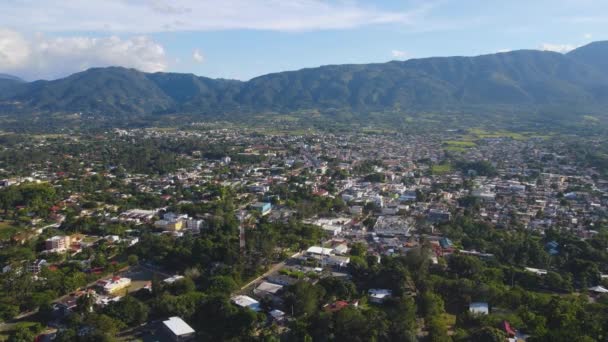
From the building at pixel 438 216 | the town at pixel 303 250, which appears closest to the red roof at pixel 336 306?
the town at pixel 303 250

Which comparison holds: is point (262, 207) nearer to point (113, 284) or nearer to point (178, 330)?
point (113, 284)

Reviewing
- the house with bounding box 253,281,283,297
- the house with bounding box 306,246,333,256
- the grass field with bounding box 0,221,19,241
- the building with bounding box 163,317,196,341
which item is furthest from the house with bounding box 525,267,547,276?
the grass field with bounding box 0,221,19,241

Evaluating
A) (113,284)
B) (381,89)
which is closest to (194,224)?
(113,284)

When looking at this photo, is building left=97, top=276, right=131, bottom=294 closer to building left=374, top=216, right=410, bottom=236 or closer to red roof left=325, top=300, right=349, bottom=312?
red roof left=325, top=300, right=349, bottom=312

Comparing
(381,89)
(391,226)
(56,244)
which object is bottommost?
(391,226)

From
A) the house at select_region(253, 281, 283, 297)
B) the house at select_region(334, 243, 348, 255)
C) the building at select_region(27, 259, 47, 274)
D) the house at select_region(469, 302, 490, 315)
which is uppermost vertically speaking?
the building at select_region(27, 259, 47, 274)
